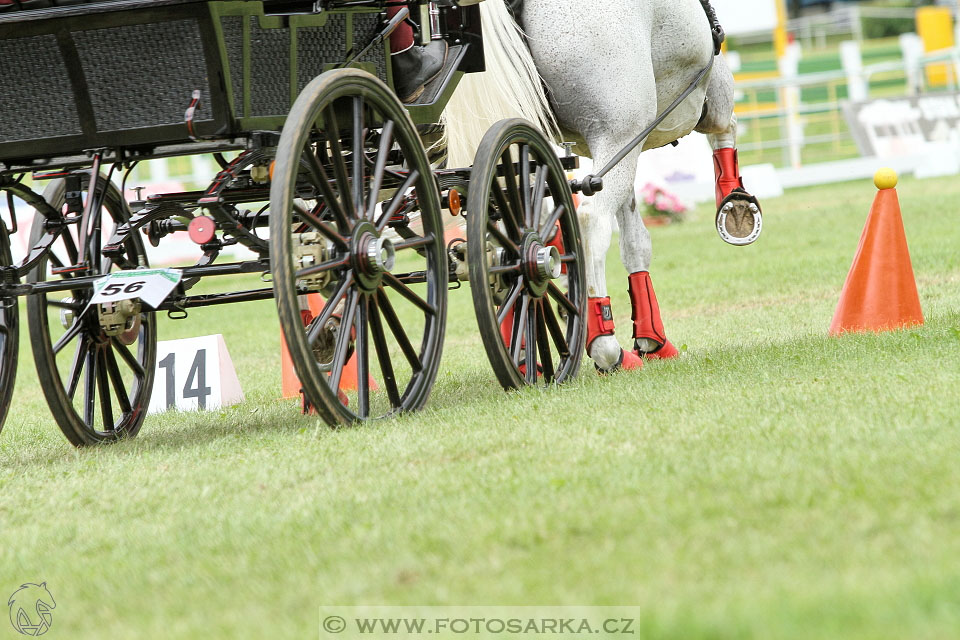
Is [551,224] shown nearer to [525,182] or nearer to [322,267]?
[525,182]

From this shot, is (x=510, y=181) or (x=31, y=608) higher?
(x=510, y=181)

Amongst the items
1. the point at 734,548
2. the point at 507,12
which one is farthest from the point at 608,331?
the point at 734,548

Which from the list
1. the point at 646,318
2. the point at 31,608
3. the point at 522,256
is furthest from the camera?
the point at 646,318

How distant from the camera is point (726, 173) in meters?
6.80

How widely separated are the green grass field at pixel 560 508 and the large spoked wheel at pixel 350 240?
0.27 m

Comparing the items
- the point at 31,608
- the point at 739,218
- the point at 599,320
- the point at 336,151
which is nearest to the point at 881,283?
the point at 739,218

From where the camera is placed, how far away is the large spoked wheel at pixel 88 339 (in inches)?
171

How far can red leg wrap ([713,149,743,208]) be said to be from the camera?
676 cm

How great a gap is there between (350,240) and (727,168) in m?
3.42

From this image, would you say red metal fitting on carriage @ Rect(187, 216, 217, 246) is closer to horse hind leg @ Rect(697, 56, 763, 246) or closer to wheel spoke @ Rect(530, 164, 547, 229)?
wheel spoke @ Rect(530, 164, 547, 229)

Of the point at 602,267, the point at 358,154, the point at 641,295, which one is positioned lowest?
the point at 641,295

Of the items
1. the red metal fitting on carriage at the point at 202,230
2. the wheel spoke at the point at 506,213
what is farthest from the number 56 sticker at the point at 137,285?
the wheel spoke at the point at 506,213

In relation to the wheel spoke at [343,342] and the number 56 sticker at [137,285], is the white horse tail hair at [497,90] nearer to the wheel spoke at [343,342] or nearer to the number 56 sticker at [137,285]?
the wheel spoke at [343,342]

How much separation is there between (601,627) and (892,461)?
1.10 m
